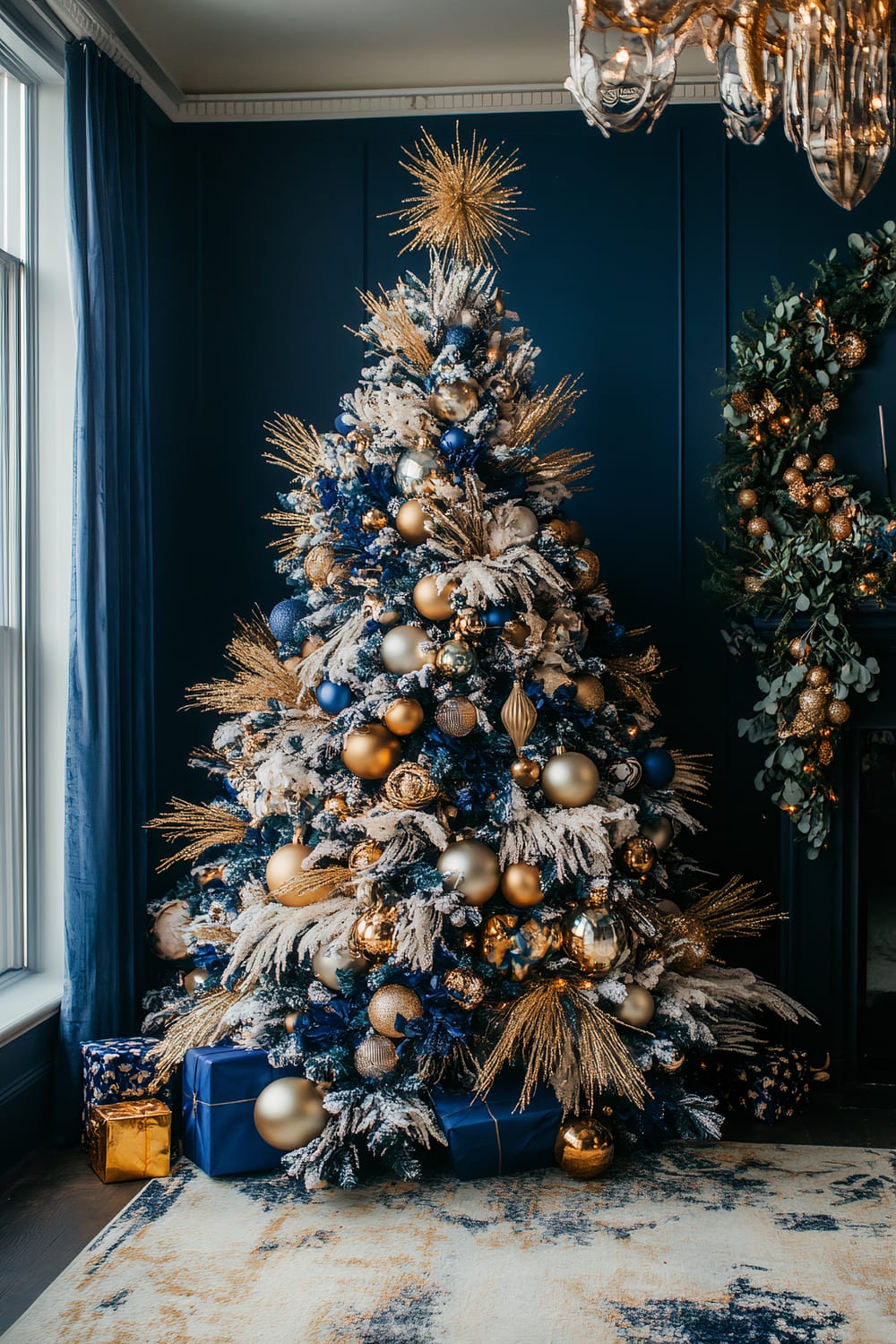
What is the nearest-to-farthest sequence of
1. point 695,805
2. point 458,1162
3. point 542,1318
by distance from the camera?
1. point 542,1318
2. point 458,1162
3. point 695,805

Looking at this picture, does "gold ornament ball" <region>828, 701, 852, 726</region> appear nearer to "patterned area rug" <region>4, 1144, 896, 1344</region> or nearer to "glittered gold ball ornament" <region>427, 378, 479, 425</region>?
"patterned area rug" <region>4, 1144, 896, 1344</region>

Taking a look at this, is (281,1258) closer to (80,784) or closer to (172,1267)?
(172,1267)

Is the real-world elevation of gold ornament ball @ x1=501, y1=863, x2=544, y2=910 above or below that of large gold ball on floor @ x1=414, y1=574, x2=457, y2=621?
below

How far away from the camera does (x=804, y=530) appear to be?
3.29 metres

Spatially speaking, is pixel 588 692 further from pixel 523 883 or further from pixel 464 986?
pixel 464 986

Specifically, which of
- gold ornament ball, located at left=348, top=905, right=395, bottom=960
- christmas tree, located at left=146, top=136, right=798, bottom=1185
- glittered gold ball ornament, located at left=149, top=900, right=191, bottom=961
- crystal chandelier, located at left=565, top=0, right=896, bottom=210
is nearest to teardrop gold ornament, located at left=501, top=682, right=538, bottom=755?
christmas tree, located at left=146, top=136, right=798, bottom=1185

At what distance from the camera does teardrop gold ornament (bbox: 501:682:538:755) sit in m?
2.77

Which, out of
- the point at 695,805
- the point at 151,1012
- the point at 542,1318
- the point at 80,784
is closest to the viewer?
the point at 542,1318

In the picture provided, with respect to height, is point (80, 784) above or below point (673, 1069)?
above

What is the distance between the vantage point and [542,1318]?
2080 millimetres

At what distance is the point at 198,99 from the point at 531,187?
1.19 metres

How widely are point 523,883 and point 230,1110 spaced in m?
0.90

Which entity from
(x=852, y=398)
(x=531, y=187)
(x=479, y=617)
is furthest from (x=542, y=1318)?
(x=531, y=187)

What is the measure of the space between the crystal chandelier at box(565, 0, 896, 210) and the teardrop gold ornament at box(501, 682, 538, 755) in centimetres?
140
